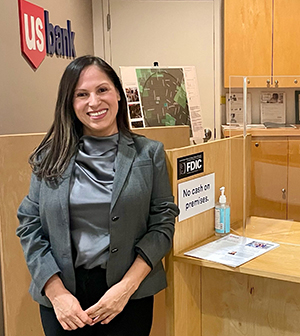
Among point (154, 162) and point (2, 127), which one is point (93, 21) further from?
point (154, 162)

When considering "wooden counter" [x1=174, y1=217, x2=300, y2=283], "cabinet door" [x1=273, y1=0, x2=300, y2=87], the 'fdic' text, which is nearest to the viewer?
"wooden counter" [x1=174, y1=217, x2=300, y2=283]

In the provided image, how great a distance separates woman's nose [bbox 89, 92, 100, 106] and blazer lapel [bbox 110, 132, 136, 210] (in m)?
0.16

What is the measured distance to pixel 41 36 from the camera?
327 cm

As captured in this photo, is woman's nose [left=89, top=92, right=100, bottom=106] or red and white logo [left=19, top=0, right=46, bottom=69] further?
red and white logo [left=19, top=0, right=46, bottom=69]

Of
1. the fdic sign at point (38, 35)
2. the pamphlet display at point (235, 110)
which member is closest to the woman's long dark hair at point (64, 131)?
the pamphlet display at point (235, 110)

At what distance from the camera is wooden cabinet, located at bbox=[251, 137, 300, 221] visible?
1.96 m

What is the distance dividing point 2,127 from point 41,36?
92 centimetres

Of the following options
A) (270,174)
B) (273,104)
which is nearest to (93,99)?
(270,174)

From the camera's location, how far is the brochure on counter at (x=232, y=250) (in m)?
1.67

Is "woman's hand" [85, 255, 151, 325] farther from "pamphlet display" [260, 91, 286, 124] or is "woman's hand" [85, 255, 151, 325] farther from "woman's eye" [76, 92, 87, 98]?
"pamphlet display" [260, 91, 286, 124]

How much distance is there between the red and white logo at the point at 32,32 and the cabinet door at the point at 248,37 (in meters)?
1.88

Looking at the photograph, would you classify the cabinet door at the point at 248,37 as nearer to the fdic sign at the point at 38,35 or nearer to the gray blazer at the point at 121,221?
the fdic sign at the point at 38,35

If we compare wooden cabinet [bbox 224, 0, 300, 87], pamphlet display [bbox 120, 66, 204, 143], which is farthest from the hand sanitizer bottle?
wooden cabinet [bbox 224, 0, 300, 87]

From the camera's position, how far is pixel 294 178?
6.46ft
